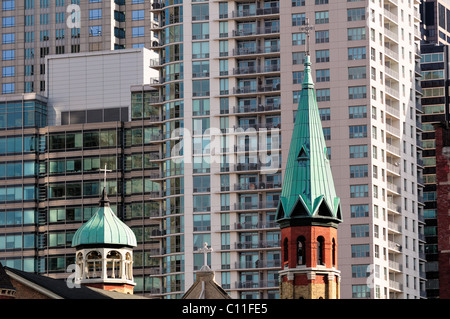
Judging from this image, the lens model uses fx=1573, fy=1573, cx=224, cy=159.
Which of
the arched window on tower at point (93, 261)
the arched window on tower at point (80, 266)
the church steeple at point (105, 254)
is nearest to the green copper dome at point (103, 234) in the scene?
the church steeple at point (105, 254)

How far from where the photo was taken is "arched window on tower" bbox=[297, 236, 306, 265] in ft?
481

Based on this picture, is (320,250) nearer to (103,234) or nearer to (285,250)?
(285,250)

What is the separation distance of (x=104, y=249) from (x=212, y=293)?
22.8m

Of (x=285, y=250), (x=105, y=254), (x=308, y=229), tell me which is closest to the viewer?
(x=308, y=229)

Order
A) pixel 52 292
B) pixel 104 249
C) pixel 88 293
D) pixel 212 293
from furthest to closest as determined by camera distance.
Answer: pixel 104 249, pixel 212 293, pixel 88 293, pixel 52 292

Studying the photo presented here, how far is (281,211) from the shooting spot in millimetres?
148250

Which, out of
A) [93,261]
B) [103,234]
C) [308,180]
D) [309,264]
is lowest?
[309,264]

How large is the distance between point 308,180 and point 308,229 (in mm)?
4742

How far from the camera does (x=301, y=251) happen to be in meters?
147

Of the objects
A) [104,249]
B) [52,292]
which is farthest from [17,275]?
[104,249]

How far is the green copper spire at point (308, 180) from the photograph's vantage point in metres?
146

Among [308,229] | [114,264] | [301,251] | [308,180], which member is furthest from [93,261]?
[308,229]

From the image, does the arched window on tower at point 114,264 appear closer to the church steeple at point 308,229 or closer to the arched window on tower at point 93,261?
the arched window on tower at point 93,261
